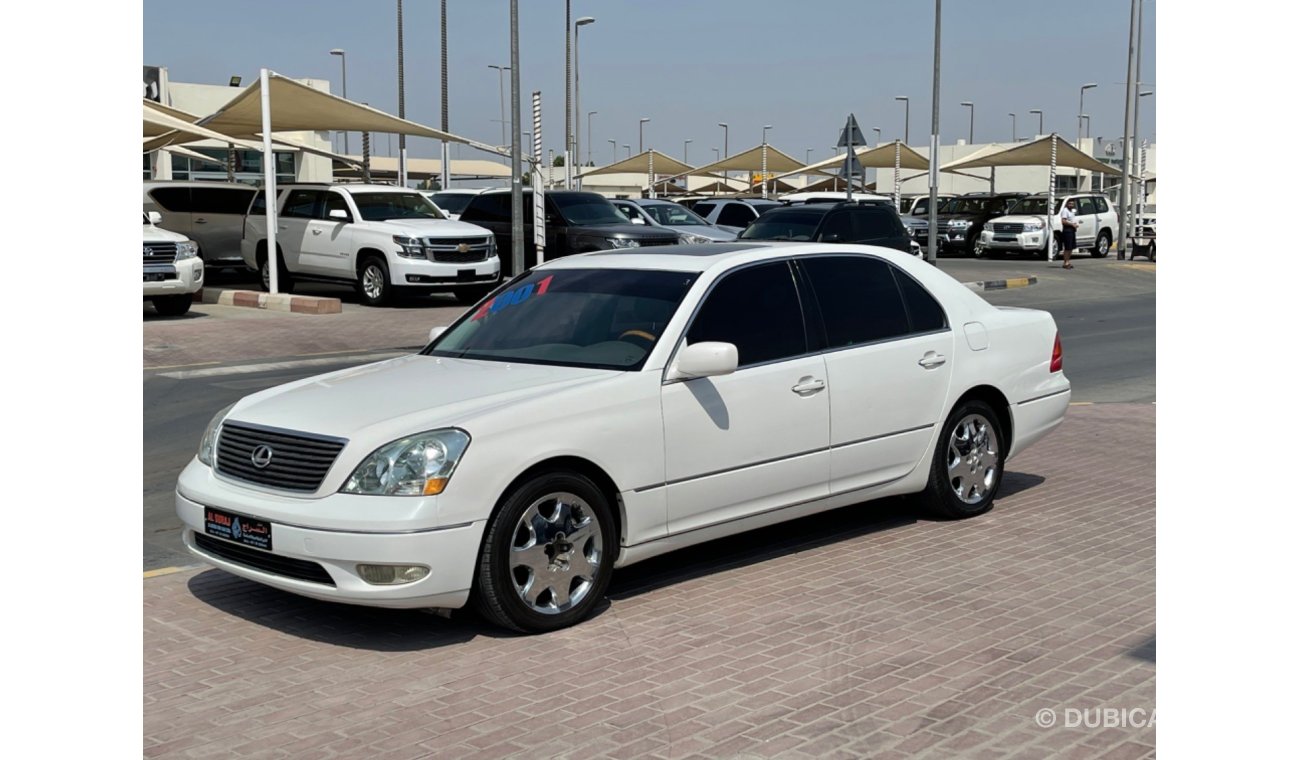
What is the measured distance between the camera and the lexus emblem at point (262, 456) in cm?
566

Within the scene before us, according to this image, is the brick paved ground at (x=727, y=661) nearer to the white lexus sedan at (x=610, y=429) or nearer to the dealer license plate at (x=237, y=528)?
the white lexus sedan at (x=610, y=429)

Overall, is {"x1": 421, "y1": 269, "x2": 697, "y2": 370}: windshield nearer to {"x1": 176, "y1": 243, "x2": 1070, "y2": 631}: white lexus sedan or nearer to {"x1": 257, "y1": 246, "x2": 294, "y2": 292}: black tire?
{"x1": 176, "y1": 243, "x2": 1070, "y2": 631}: white lexus sedan

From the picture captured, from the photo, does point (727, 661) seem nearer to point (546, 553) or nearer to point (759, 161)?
point (546, 553)

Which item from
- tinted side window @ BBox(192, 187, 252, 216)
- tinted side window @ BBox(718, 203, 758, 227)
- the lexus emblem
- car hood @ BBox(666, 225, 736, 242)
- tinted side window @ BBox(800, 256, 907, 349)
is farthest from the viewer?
tinted side window @ BBox(718, 203, 758, 227)

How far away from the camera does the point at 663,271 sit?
6.81 m

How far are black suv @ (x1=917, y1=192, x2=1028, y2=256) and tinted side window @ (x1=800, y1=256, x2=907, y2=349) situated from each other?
1348 inches

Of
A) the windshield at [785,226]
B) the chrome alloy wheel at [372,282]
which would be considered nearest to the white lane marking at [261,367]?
the chrome alloy wheel at [372,282]

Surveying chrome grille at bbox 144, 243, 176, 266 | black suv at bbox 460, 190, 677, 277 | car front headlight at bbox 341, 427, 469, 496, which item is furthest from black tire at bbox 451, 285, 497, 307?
car front headlight at bbox 341, 427, 469, 496

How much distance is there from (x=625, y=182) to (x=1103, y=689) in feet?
329

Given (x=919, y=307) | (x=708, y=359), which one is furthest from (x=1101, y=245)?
(x=708, y=359)

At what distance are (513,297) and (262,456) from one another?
189 cm

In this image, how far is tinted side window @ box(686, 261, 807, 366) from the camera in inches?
258

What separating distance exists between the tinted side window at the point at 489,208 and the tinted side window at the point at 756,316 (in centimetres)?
2035
